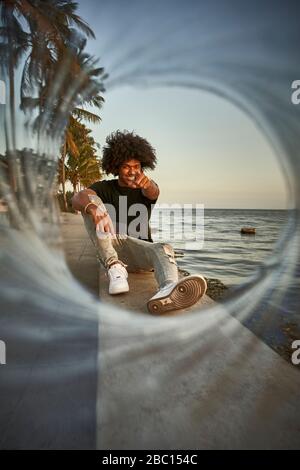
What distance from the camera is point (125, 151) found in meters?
2.48

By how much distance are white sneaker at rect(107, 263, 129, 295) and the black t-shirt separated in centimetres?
44

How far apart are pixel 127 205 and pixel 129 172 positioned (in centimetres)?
26

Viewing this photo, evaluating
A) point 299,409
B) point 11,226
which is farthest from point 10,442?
point 11,226

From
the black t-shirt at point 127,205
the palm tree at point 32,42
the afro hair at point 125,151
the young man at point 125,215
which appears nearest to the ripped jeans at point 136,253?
the young man at point 125,215

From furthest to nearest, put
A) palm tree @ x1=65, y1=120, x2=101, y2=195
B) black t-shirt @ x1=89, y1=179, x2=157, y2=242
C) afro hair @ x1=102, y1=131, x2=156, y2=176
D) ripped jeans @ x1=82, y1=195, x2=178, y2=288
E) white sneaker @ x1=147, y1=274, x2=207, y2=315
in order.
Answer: palm tree @ x1=65, y1=120, x2=101, y2=195
afro hair @ x1=102, y1=131, x2=156, y2=176
black t-shirt @ x1=89, y1=179, x2=157, y2=242
ripped jeans @ x1=82, y1=195, x2=178, y2=288
white sneaker @ x1=147, y1=274, x2=207, y2=315

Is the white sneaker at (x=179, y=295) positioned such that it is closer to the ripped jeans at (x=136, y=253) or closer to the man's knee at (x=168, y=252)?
the ripped jeans at (x=136, y=253)

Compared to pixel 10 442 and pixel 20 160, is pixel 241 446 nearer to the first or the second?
pixel 10 442

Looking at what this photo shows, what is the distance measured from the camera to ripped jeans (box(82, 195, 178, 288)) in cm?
181

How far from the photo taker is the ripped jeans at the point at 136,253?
181cm

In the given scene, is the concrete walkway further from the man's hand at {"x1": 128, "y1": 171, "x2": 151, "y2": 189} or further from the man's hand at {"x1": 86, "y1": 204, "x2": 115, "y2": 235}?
the man's hand at {"x1": 128, "y1": 171, "x2": 151, "y2": 189}

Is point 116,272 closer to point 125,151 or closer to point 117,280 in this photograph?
point 117,280

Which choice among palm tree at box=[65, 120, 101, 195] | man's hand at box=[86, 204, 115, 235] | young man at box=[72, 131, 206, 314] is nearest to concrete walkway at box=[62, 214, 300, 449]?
young man at box=[72, 131, 206, 314]

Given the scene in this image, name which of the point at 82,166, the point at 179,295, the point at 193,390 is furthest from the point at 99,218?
the point at 82,166
